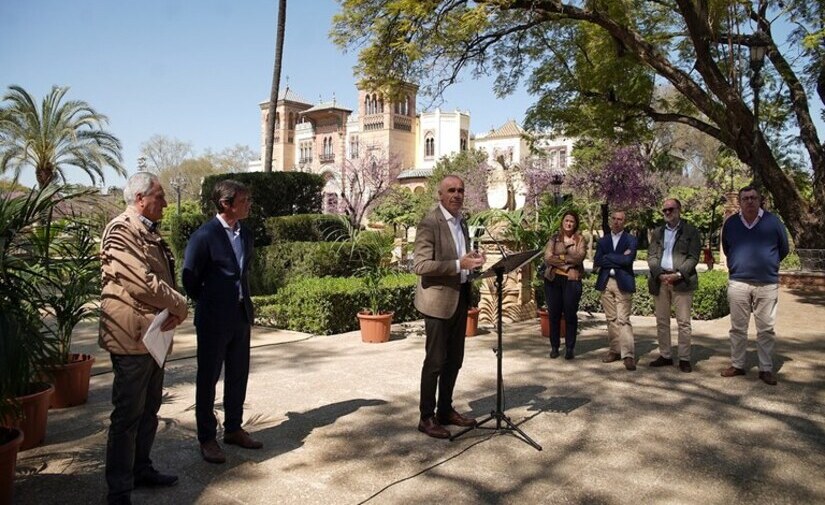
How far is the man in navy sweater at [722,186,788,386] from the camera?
5973 millimetres

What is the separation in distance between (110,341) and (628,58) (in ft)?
46.0

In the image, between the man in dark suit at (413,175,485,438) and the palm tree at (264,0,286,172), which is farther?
the palm tree at (264,0,286,172)

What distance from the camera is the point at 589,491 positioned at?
11.8 ft

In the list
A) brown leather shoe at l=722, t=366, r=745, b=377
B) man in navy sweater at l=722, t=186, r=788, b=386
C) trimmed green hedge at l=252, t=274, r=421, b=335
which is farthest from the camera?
trimmed green hedge at l=252, t=274, r=421, b=335

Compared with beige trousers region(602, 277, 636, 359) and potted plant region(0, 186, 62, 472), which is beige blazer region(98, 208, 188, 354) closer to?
potted plant region(0, 186, 62, 472)

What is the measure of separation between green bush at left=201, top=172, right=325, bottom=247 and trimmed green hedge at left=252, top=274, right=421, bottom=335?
3629 mm

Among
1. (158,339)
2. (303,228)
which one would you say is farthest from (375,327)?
(303,228)

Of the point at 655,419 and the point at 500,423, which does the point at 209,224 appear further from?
the point at 655,419

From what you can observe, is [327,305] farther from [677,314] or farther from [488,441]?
[488,441]

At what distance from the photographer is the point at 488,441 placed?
444cm

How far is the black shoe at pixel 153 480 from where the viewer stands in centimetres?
358

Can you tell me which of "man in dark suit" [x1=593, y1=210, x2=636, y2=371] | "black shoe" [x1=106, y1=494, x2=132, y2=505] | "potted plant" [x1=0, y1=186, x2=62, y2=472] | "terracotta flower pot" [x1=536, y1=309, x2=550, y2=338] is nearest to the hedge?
"terracotta flower pot" [x1=536, y1=309, x2=550, y2=338]

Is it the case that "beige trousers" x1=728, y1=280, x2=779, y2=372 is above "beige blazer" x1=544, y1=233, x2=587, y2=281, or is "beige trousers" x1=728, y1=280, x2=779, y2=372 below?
below

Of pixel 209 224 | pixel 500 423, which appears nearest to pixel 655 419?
pixel 500 423
